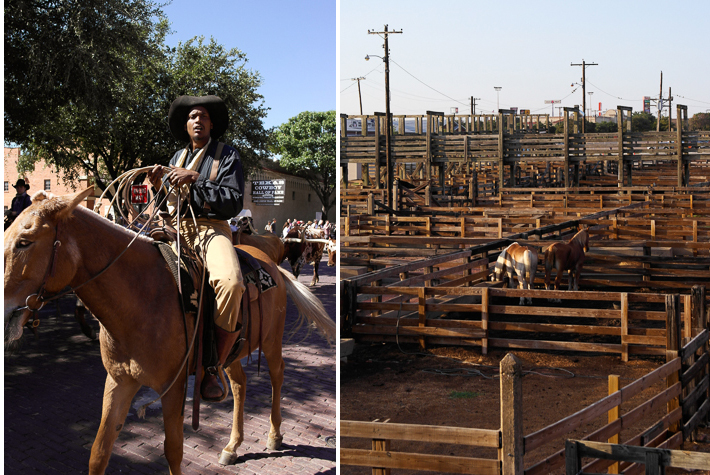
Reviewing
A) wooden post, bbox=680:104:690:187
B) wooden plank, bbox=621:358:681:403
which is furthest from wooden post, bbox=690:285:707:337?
wooden post, bbox=680:104:690:187

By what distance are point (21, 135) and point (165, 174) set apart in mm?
10551

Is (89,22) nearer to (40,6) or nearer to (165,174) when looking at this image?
(40,6)

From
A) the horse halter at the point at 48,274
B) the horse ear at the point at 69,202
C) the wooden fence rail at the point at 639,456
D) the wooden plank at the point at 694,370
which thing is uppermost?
the horse ear at the point at 69,202

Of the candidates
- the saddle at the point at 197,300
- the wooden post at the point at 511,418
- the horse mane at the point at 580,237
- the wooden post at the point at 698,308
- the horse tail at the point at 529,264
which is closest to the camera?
the wooden post at the point at 511,418

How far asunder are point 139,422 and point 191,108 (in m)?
3.35

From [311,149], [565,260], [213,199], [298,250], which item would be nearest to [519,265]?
[565,260]

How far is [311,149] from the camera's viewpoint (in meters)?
51.4

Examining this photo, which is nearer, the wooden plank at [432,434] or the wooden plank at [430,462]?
the wooden plank at [432,434]

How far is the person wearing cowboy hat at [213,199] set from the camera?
13.0 ft

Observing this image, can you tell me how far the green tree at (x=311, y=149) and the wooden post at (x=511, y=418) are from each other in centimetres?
4536

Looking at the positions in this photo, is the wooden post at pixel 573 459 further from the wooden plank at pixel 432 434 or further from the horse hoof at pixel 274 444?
the horse hoof at pixel 274 444

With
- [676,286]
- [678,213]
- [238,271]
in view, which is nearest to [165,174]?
[238,271]

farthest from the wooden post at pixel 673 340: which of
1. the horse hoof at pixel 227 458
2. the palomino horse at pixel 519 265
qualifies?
the palomino horse at pixel 519 265

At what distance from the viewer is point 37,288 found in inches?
118
